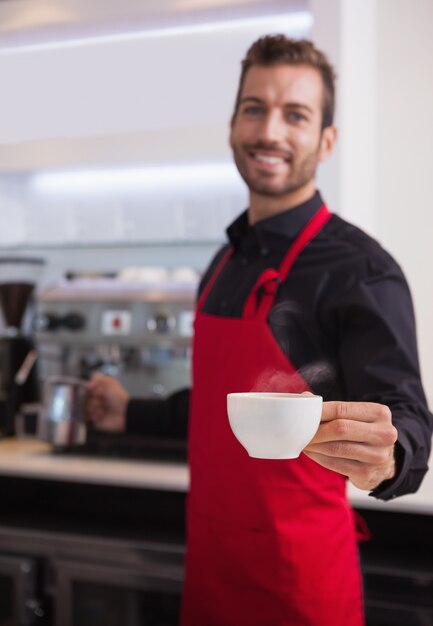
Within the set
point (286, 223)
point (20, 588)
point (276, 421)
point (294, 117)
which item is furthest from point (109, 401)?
point (276, 421)

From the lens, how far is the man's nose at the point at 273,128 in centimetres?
53

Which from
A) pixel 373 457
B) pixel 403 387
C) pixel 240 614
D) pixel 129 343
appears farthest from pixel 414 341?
pixel 129 343

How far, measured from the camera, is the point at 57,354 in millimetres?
1702

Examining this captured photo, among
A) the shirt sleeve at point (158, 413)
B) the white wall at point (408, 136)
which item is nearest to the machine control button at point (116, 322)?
→ the shirt sleeve at point (158, 413)

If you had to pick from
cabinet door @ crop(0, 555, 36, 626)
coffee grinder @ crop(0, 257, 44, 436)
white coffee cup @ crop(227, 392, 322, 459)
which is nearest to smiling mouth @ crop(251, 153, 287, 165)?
white coffee cup @ crop(227, 392, 322, 459)

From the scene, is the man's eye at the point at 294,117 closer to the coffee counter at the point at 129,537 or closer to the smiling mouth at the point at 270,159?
the smiling mouth at the point at 270,159

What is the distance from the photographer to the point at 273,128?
1.76 ft

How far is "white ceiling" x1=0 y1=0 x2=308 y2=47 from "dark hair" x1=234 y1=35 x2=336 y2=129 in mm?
683

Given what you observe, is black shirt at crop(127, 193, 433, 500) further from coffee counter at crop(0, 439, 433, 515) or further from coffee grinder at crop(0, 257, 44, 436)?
coffee grinder at crop(0, 257, 44, 436)

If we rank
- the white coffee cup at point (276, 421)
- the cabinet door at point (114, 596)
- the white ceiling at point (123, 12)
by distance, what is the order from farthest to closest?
the white ceiling at point (123, 12) < the cabinet door at point (114, 596) < the white coffee cup at point (276, 421)

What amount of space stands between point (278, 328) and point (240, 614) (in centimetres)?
32

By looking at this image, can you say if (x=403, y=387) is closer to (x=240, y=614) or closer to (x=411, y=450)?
(x=411, y=450)

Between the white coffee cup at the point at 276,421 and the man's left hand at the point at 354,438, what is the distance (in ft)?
0.06

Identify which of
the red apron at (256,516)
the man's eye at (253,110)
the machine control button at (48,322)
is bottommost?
the red apron at (256,516)
